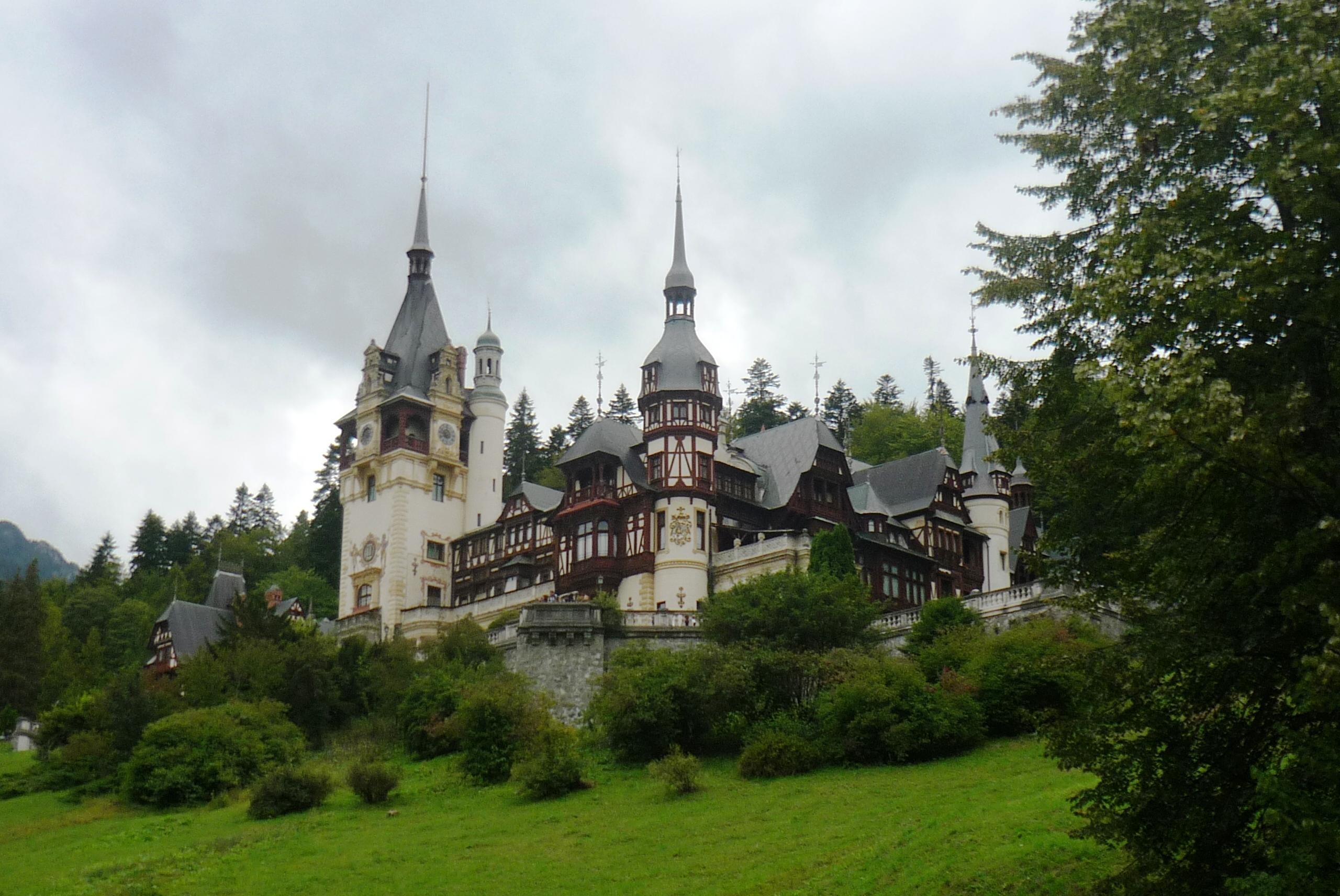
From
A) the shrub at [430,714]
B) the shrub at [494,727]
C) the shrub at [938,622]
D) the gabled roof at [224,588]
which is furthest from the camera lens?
the gabled roof at [224,588]

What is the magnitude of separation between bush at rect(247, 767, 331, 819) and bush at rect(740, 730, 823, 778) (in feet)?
39.2

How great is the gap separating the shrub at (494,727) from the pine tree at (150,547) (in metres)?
69.4

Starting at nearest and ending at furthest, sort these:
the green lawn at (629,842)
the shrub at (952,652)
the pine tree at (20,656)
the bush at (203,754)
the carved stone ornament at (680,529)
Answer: the green lawn at (629,842) < the shrub at (952,652) < the bush at (203,754) < the carved stone ornament at (680,529) < the pine tree at (20,656)

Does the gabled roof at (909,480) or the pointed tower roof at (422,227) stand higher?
the pointed tower roof at (422,227)

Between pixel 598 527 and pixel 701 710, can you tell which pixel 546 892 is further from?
pixel 598 527

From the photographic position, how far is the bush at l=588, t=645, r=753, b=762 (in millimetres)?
41656

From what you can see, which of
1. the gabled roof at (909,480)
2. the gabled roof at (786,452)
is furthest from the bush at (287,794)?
the gabled roof at (909,480)

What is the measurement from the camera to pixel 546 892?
2833 centimetres

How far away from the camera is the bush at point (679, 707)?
4166 centimetres

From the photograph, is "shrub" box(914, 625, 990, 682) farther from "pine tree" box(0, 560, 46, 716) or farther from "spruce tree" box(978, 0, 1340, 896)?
"pine tree" box(0, 560, 46, 716)

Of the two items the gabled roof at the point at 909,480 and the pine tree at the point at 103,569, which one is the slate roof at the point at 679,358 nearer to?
the gabled roof at the point at 909,480

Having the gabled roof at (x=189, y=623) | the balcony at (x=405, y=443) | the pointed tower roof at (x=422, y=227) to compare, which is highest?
the pointed tower roof at (x=422, y=227)

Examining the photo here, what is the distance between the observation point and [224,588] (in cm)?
7950

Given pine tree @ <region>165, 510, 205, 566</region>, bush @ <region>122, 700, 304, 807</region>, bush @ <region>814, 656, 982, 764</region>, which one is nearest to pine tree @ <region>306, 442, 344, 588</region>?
pine tree @ <region>165, 510, 205, 566</region>
